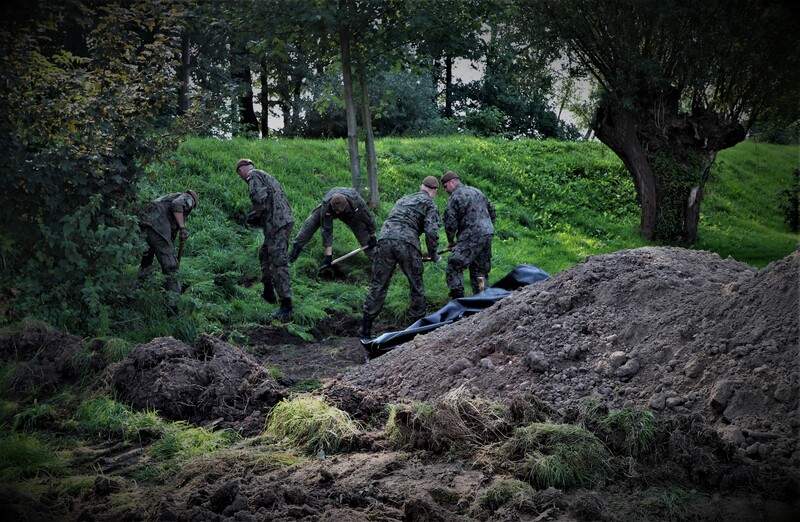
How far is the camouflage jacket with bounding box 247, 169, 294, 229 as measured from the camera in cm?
1123

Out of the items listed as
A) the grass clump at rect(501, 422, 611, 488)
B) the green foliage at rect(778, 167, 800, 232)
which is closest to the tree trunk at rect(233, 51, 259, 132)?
the green foliage at rect(778, 167, 800, 232)

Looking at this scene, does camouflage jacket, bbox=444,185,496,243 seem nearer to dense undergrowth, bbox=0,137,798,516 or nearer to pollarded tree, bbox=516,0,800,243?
dense undergrowth, bbox=0,137,798,516

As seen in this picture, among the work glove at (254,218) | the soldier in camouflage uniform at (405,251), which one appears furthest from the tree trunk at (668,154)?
the work glove at (254,218)

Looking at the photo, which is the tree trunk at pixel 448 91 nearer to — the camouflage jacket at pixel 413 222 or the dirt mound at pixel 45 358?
the camouflage jacket at pixel 413 222

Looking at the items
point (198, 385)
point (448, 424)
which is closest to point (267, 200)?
point (198, 385)

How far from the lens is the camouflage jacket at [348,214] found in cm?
1220

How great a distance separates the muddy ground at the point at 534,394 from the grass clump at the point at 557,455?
9 centimetres

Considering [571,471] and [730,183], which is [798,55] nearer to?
[730,183]

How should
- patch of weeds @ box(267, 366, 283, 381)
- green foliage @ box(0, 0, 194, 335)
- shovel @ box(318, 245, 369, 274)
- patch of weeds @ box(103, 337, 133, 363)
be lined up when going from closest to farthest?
patch of weeds @ box(103, 337, 133, 363)
patch of weeds @ box(267, 366, 283, 381)
green foliage @ box(0, 0, 194, 335)
shovel @ box(318, 245, 369, 274)

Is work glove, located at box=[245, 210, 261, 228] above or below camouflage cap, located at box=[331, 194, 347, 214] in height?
below

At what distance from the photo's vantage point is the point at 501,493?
4.82 metres

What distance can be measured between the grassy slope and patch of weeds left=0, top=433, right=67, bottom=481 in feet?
11.0

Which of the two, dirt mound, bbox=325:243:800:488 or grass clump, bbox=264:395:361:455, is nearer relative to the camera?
dirt mound, bbox=325:243:800:488

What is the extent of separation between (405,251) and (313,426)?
178 inches
